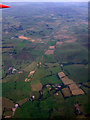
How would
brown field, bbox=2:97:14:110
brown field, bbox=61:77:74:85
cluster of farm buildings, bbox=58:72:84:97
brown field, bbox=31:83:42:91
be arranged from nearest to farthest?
brown field, bbox=2:97:14:110, cluster of farm buildings, bbox=58:72:84:97, brown field, bbox=31:83:42:91, brown field, bbox=61:77:74:85

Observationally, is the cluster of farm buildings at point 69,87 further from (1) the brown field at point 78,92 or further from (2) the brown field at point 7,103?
(2) the brown field at point 7,103

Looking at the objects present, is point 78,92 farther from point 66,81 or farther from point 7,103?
point 7,103

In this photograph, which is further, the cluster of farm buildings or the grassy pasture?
the grassy pasture

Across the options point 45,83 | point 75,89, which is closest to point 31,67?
point 45,83

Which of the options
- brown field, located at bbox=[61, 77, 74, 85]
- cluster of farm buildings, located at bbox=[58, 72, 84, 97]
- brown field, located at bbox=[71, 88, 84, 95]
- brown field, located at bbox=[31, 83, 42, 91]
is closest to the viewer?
brown field, located at bbox=[71, 88, 84, 95]

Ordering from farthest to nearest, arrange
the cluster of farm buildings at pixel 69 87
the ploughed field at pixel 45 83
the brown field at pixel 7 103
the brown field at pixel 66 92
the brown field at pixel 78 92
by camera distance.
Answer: the cluster of farm buildings at pixel 69 87, the brown field at pixel 78 92, the brown field at pixel 66 92, the brown field at pixel 7 103, the ploughed field at pixel 45 83

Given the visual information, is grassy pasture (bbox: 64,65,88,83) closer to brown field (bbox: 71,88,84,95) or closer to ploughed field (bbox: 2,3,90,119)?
ploughed field (bbox: 2,3,90,119)

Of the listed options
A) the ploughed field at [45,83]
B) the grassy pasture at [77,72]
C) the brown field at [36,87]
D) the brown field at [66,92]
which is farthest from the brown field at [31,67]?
the brown field at [66,92]

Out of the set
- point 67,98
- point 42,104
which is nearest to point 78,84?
point 67,98

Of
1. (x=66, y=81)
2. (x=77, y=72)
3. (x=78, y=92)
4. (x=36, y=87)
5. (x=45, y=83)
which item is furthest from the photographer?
(x=77, y=72)

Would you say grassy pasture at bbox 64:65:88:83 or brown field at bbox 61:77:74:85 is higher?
grassy pasture at bbox 64:65:88:83

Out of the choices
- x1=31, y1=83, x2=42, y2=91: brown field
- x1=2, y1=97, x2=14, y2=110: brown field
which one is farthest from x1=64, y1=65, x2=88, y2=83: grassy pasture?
x1=2, y1=97, x2=14, y2=110: brown field
